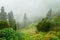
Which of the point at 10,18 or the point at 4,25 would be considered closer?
the point at 4,25

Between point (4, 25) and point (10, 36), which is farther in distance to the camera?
point (4, 25)

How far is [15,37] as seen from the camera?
41.2 meters

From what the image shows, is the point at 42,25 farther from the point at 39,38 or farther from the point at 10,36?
the point at 10,36

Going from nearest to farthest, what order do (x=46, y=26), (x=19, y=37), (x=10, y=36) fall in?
(x=10, y=36), (x=19, y=37), (x=46, y=26)

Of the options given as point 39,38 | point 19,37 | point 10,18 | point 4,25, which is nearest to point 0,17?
point 10,18

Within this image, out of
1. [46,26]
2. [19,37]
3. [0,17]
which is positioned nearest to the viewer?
[19,37]

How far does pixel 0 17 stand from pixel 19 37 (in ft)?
148

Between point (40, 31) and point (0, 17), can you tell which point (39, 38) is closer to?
point (40, 31)

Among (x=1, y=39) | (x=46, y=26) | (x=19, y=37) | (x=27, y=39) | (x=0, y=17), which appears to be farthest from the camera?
(x=0, y=17)

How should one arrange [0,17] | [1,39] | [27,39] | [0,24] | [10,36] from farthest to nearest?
[0,17] < [0,24] < [27,39] < [10,36] < [1,39]

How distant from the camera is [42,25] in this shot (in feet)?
211

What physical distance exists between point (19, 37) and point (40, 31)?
21816 millimetres

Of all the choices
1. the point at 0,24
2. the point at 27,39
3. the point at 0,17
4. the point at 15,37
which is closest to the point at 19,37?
the point at 15,37

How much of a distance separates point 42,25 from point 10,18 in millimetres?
28753
